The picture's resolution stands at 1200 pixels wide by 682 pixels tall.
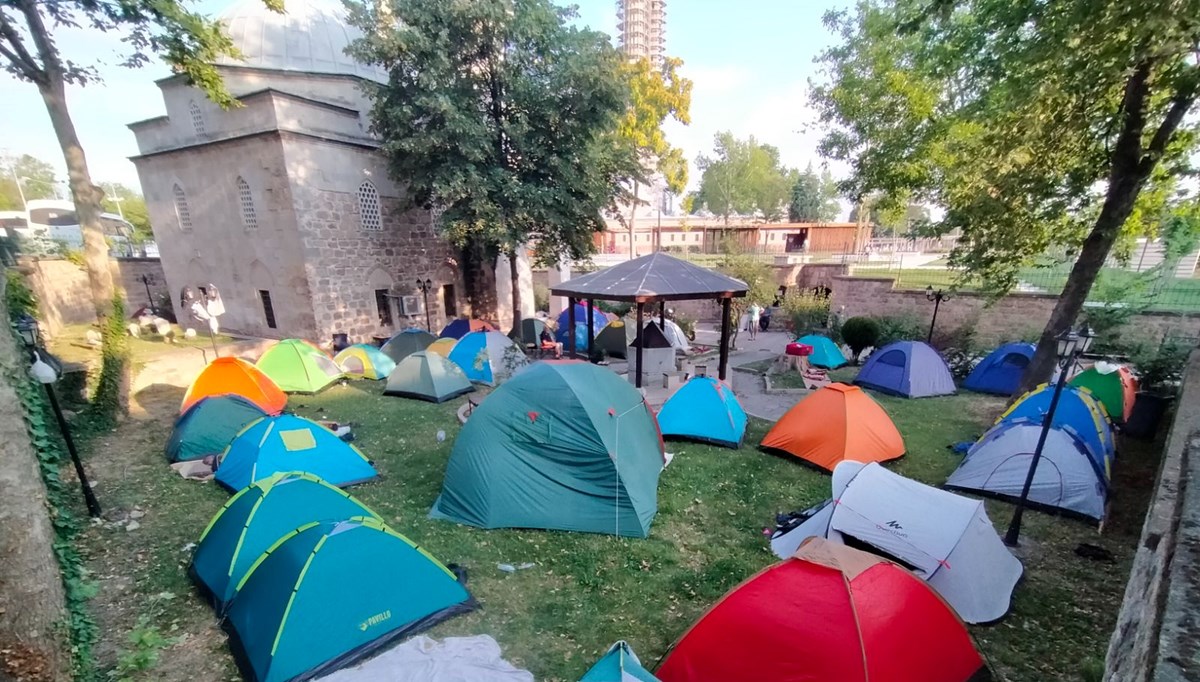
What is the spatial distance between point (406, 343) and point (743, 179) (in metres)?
38.9

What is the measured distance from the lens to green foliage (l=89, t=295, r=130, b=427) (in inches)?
338

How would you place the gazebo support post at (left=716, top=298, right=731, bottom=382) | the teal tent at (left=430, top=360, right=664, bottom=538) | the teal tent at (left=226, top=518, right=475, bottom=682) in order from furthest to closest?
the gazebo support post at (left=716, top=298, right=731, bottom=382)
the teal tent at (left=430, top=360, right=664, bottom=538)
the teal tent at (left=226, top=518, right=475, bottom=682)

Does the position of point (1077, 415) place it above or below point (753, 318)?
above

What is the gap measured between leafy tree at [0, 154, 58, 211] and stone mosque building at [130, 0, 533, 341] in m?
24.1

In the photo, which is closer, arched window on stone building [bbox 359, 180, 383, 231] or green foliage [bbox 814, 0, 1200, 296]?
green foliage [bbox 814, 0, 1200, 296]

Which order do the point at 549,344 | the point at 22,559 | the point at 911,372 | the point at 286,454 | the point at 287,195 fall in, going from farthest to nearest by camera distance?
the point at 549,344, the point at 287,195, the point at 911,372, the point at 286,454, the point at 22,559

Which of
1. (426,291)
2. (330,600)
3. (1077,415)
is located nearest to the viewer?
(330,600)

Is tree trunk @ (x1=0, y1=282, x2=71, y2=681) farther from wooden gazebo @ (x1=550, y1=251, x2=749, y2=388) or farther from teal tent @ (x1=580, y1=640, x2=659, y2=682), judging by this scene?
wooden gazebo @ (x1=550, y1=251, x2=749, y2=388)

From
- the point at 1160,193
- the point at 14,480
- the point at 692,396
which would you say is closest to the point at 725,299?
the point at 692,396

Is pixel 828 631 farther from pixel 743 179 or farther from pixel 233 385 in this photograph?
pixel 743 179

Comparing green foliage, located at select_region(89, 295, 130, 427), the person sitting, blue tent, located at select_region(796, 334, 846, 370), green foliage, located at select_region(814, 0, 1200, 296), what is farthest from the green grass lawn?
the person sitting

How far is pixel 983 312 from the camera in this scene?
565 inches

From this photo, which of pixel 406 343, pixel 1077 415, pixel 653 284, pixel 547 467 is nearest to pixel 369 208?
pixel 406 343

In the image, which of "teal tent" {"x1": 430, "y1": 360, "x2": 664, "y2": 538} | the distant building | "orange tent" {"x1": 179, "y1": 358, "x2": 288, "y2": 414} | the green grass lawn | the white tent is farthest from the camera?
the distant building
